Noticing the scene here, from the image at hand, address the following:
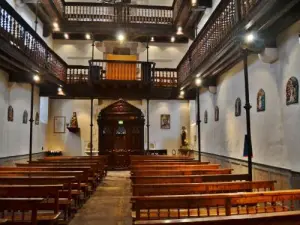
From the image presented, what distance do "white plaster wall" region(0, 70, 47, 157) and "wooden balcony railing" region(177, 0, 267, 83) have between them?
258 inches

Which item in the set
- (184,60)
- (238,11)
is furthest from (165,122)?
(238,11)

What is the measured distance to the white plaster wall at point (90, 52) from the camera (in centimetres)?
1597

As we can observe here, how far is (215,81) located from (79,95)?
666 centimetres

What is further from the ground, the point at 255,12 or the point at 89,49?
the point at 89,49

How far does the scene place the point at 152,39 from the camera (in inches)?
631

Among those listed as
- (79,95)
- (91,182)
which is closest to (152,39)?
(79,95)

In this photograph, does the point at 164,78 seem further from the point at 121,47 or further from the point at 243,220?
the point at 243,220

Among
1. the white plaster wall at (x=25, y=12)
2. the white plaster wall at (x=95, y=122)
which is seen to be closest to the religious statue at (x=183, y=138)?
the white plaster wall at (x=95, y=122)

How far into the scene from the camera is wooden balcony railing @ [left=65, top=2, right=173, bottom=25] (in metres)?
14.6

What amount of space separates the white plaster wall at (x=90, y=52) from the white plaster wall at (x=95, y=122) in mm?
3213

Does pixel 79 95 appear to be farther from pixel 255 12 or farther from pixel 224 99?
pixel 255 12

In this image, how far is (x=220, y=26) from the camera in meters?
7.22

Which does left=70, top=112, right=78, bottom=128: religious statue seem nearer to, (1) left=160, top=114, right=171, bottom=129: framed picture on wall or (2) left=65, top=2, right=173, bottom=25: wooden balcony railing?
(1) left=160, top=114, right=171, bottom=129: framed picture on wall

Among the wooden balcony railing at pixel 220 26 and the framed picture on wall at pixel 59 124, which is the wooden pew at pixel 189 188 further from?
the framed picture on wall at pixel 59 124
